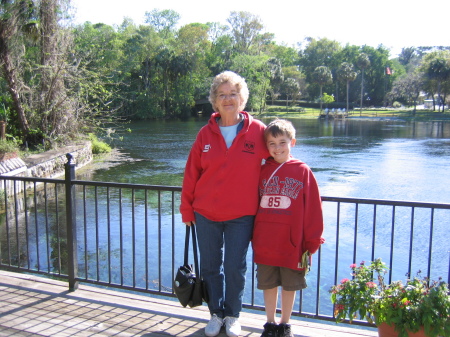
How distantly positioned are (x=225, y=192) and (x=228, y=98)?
0.60 metres

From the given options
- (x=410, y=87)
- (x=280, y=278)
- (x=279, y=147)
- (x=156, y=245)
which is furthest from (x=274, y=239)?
(x=410, y=87)

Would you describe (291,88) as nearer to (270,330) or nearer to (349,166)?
(349,166)

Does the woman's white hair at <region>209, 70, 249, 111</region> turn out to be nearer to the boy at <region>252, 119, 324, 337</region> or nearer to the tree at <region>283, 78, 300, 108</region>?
the boy at <region>252, 119, 324, 337</region>

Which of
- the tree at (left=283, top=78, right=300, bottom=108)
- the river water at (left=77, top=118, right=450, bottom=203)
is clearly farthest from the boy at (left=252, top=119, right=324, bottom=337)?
the tree at (left=283, top=78, right=300, bottom=108)

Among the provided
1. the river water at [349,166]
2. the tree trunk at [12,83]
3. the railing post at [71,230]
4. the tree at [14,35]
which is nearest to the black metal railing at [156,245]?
the railing post at [71,230]

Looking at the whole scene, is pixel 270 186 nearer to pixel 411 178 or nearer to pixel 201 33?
Answer: pixel 411 178

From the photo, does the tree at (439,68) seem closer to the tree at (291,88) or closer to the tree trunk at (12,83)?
the tree at (291,88)

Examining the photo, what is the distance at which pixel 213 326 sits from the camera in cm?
302

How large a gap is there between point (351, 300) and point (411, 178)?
15.2 metres

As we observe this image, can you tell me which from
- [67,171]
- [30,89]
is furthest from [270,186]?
[30,89]

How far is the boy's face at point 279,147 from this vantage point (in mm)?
2832

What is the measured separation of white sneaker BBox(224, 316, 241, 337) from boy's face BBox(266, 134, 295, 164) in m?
1.10

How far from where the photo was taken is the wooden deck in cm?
311

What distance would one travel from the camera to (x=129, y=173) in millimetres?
16844
